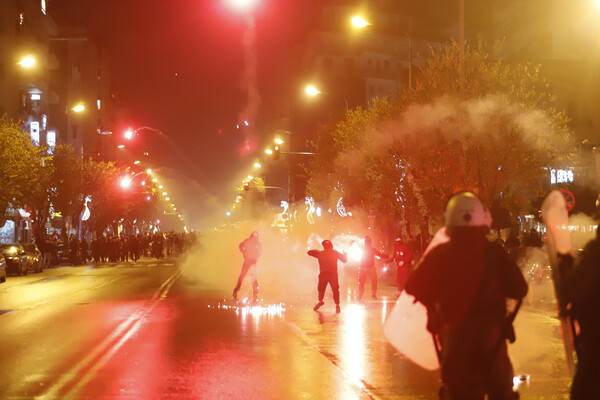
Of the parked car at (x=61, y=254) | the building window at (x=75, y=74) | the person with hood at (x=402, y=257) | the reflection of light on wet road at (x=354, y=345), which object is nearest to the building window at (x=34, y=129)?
the parked car at (x=61, y=254)

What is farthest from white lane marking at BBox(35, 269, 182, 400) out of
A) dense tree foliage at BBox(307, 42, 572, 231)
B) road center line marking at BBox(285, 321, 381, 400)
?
dense tree foliage at BBox(307, 42, 572, 231)

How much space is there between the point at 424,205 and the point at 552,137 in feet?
19.4

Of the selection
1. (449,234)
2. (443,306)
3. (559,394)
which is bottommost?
(559,394)

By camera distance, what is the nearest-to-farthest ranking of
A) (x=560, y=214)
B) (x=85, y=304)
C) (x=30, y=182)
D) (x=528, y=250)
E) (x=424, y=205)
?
(x=560, y=214), (x=85, y=304), (x=528, y=250), (x=424, y=205), (x=30, y=182)

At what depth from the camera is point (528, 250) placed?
2517cm

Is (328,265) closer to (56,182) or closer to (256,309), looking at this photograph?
(256,309)

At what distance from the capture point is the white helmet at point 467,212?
18.5ft

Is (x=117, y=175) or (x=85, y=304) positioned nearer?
(x=85, y=304)

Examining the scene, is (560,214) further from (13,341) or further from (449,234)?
(13,341)

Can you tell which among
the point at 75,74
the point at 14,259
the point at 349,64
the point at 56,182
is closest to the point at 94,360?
the point at 14,259

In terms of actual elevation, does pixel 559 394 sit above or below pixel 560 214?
below

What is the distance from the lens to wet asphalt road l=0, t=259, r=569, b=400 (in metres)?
9.73

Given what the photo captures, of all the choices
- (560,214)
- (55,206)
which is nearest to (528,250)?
(560,214)

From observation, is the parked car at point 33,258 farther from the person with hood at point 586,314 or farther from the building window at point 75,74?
the building window at point 75,74
